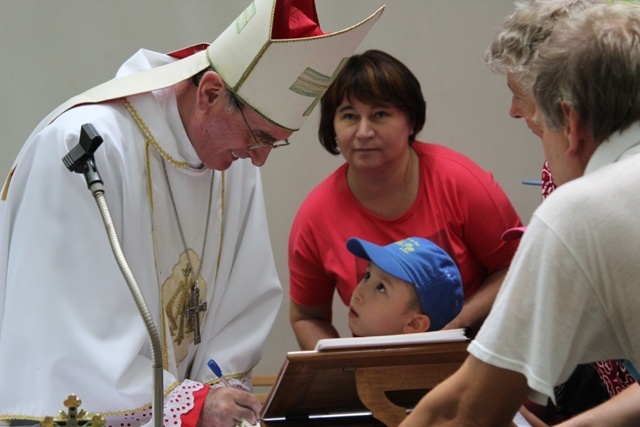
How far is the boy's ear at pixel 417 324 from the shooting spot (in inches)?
115

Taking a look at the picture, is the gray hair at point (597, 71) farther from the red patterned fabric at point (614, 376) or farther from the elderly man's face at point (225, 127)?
the elderly man's face at point (225, 127)

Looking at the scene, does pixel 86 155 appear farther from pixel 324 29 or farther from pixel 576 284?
pixel 324 29

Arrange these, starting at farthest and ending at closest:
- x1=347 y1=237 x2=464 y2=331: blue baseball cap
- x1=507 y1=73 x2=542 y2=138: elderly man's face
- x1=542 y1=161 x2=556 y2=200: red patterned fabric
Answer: x1=542 y1=161 x2=556 y2=200: red patterned fabric < x1=347 y1=237 x2=464 y2=331: blue baseball cap < x1=507 y1=73 x2=542 y2=138: elderly man's face

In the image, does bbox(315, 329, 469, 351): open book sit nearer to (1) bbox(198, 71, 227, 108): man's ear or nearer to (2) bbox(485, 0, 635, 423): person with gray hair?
(2) bbox(485, 0, 635, 423): person with gray hair

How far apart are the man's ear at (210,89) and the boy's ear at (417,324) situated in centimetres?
89

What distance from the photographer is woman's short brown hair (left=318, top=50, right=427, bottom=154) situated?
3891 millimetres

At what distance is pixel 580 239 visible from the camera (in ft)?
5.21

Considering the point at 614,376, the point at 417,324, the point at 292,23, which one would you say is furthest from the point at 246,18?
the point at 614,376

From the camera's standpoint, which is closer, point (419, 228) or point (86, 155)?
point (86, 155)

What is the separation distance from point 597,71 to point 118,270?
158cm

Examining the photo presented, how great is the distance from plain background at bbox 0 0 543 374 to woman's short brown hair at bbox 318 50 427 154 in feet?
3.39

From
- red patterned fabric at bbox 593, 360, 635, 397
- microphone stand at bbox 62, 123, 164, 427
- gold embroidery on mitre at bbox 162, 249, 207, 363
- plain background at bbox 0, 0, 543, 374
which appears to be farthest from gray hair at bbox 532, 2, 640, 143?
plain background at bbox 0, 0, 543, 374

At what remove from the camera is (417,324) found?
9.62 ft

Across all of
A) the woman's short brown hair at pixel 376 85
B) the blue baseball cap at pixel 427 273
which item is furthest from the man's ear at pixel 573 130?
the woman's short brown hair at pixel 376 85
